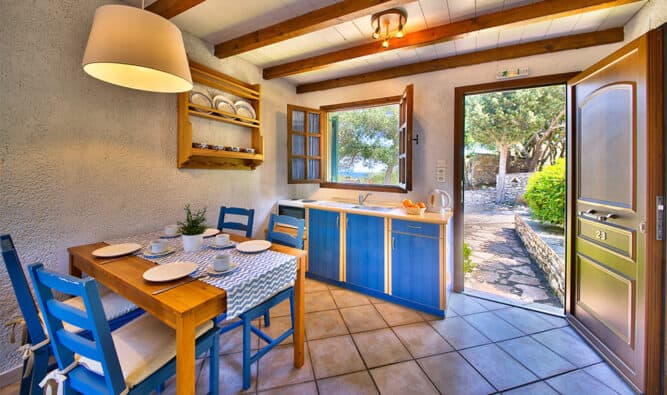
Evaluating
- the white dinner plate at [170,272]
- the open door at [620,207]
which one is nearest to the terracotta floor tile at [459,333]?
the open door at [620,207]

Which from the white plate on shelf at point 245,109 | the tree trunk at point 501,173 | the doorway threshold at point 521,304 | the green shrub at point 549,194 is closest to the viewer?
the doorway threshold at point 521,304

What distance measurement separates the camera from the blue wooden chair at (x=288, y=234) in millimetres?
1852

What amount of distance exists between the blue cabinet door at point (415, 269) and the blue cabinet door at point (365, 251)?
0.15 m

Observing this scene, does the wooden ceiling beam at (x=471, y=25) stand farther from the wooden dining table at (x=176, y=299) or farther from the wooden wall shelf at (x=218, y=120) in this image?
the wooden dining table at (x=176, y=299)

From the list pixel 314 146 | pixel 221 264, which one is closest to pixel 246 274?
pixel 221 264

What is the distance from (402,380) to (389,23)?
257cm

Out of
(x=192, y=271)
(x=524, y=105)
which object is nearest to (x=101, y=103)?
(x=192, y=271)

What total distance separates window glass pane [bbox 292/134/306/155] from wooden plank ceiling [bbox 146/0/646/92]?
798 millimetres

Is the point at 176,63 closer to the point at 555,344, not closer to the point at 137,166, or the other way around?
the point at 137,166

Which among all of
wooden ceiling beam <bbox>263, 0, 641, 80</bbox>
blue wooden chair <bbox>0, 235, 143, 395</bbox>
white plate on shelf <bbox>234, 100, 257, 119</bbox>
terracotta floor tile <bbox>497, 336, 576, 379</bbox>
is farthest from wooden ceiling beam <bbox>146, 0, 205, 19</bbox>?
terracotta floor tile <bbox>497, 336, 576, 379</bbox>

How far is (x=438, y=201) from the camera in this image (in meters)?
2.57

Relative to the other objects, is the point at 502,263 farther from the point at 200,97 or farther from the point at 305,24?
the point at 200,97

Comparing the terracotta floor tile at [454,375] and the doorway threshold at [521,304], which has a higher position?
the doorway threshold at [521,304]

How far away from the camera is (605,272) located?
1765 millimetres
